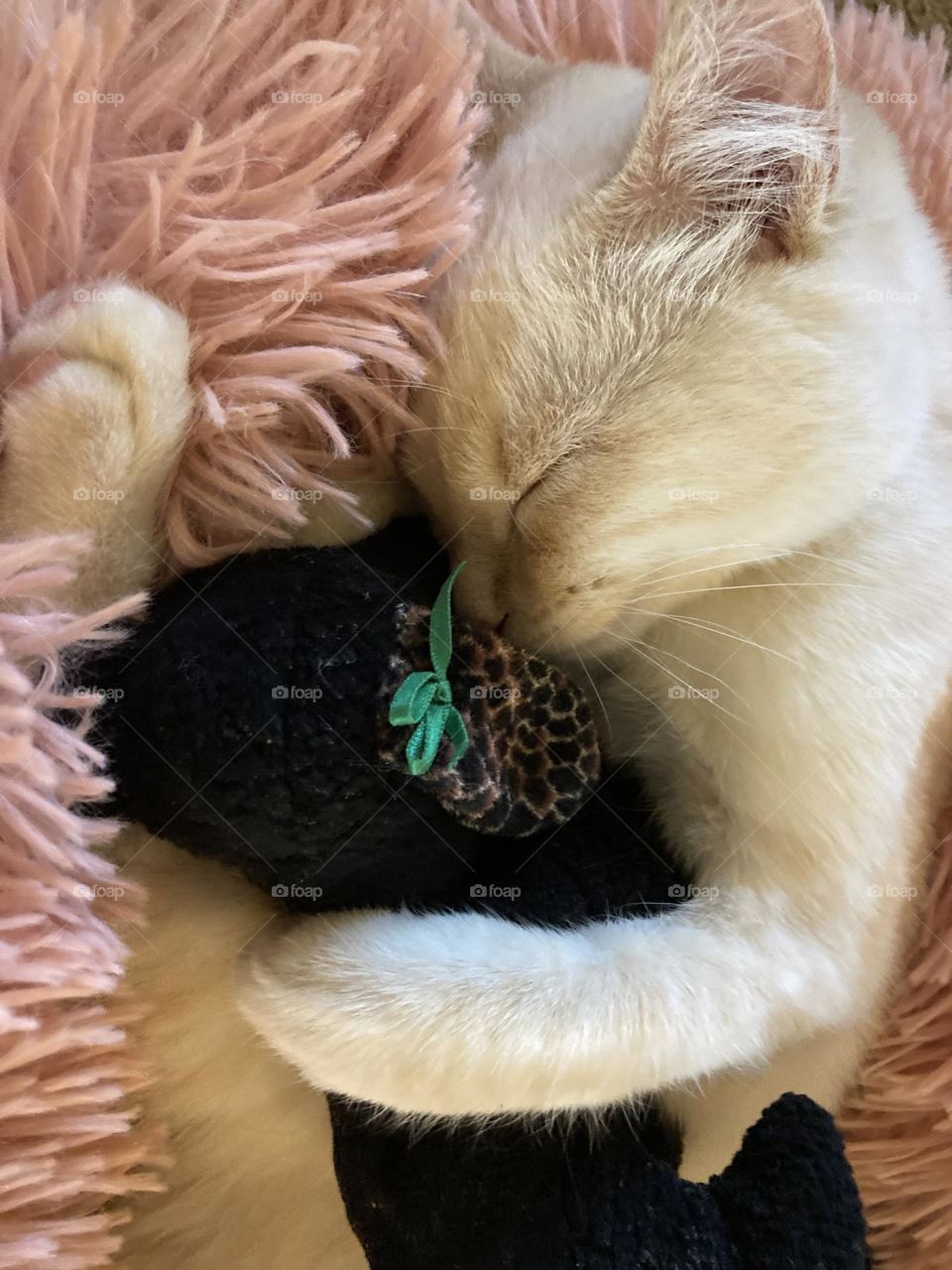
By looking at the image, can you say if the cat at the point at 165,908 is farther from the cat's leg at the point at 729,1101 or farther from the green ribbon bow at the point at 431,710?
the cat's leg at the point at 729,1101

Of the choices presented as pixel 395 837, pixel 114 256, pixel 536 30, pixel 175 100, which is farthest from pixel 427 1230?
pixel 536 30

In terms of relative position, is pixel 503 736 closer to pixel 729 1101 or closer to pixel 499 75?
pixel 729 1101

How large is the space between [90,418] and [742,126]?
47 cm

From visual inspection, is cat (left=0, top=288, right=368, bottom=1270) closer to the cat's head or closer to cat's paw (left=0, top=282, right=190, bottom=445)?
cat's paw (left=0, top=282, right=190, bottom=445)

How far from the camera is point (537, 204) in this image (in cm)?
78

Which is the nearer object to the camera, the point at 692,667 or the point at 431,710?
the point at 431,710

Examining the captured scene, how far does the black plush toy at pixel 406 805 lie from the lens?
58 cm

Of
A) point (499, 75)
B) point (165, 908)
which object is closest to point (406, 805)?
point (165, 908)

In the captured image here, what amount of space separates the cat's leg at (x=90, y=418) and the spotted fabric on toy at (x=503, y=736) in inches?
7.4

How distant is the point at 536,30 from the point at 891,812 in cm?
85

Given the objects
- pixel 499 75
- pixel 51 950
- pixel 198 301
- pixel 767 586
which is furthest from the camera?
pixel 499 75

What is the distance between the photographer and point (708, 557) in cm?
75

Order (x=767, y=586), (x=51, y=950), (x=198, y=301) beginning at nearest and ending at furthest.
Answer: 1. (x=51, y=950)
2. (x=198, y=301)
3. (x=767, y=586)

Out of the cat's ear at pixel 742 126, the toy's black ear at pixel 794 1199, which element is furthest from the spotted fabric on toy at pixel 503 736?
the cat's ear at pixel 742 126
